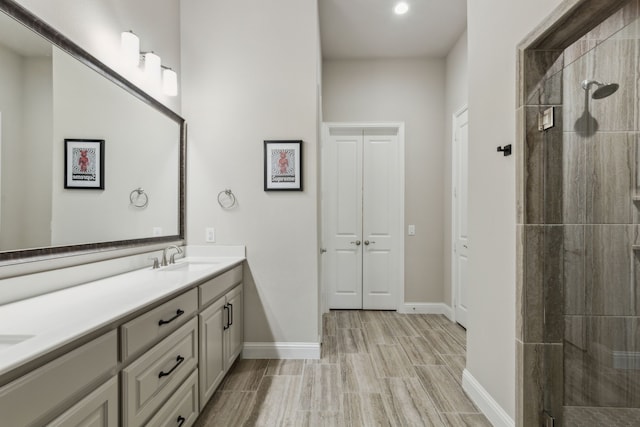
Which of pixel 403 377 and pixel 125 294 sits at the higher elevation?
pixel 125 294

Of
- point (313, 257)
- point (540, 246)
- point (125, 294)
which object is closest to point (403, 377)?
point (313, 257)

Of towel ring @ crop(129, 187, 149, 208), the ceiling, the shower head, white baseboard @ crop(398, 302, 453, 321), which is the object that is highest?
the ceiling

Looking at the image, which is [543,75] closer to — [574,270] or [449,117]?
[574,270]

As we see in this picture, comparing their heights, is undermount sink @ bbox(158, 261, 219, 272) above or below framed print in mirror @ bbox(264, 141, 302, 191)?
below

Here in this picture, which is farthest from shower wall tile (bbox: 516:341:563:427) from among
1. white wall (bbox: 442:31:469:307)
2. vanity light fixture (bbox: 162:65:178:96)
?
vanity light fixture (bbox: 162:65:178:96)

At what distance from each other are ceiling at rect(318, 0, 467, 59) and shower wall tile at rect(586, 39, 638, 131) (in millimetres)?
2134

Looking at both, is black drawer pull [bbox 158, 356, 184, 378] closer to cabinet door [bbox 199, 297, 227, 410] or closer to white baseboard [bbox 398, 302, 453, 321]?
cabinet door [bbox 199, 297, 227, 410]

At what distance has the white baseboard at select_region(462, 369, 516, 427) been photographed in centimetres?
170

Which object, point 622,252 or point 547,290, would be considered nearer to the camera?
point 622,252

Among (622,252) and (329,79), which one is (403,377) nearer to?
(622,252)

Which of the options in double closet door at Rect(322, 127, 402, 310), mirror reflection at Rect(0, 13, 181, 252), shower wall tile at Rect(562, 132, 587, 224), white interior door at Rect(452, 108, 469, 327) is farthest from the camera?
double closet door at Rect(322, 127, 402, 310)

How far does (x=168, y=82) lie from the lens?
234 cm

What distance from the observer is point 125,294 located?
54.7 inches

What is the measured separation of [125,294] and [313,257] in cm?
151
